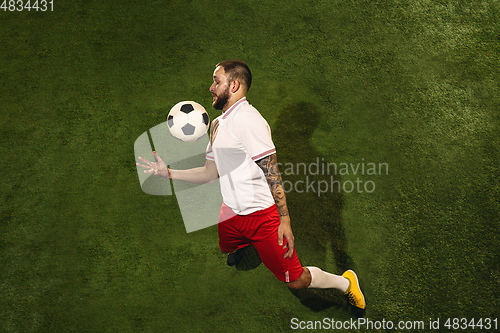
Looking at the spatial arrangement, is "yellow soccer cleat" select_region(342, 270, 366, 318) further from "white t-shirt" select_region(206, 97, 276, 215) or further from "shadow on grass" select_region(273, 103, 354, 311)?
"white t-shirt" select_region(206, 97, 276, 215)

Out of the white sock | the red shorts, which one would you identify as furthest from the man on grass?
the white sock

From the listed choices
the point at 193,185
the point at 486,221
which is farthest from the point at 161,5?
the point at 486,221

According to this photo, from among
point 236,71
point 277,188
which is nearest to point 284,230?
point 277,188

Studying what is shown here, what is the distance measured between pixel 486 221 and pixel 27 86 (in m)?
6.64

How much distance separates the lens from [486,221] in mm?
Answer: 3926

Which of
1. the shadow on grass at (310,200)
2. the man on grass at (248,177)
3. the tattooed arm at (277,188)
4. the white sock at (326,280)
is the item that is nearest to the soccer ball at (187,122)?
the man on grass at (248,177)

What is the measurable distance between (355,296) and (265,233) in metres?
1.66

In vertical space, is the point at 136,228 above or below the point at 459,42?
below

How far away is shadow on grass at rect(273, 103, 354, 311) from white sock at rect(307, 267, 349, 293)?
0.97 ft

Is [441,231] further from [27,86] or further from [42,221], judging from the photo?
[27,86]

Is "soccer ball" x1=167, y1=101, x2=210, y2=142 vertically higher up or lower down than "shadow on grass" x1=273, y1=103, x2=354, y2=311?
higher up

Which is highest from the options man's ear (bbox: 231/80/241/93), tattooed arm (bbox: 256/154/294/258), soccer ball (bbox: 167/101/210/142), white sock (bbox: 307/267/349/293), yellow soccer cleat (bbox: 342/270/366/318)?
man's ear (bbox: 231/80/241/93)

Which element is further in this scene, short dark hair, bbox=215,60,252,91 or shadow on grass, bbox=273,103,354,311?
shadow on grass, bbox=273,103,354,311

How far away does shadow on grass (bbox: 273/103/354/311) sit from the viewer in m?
3.91
